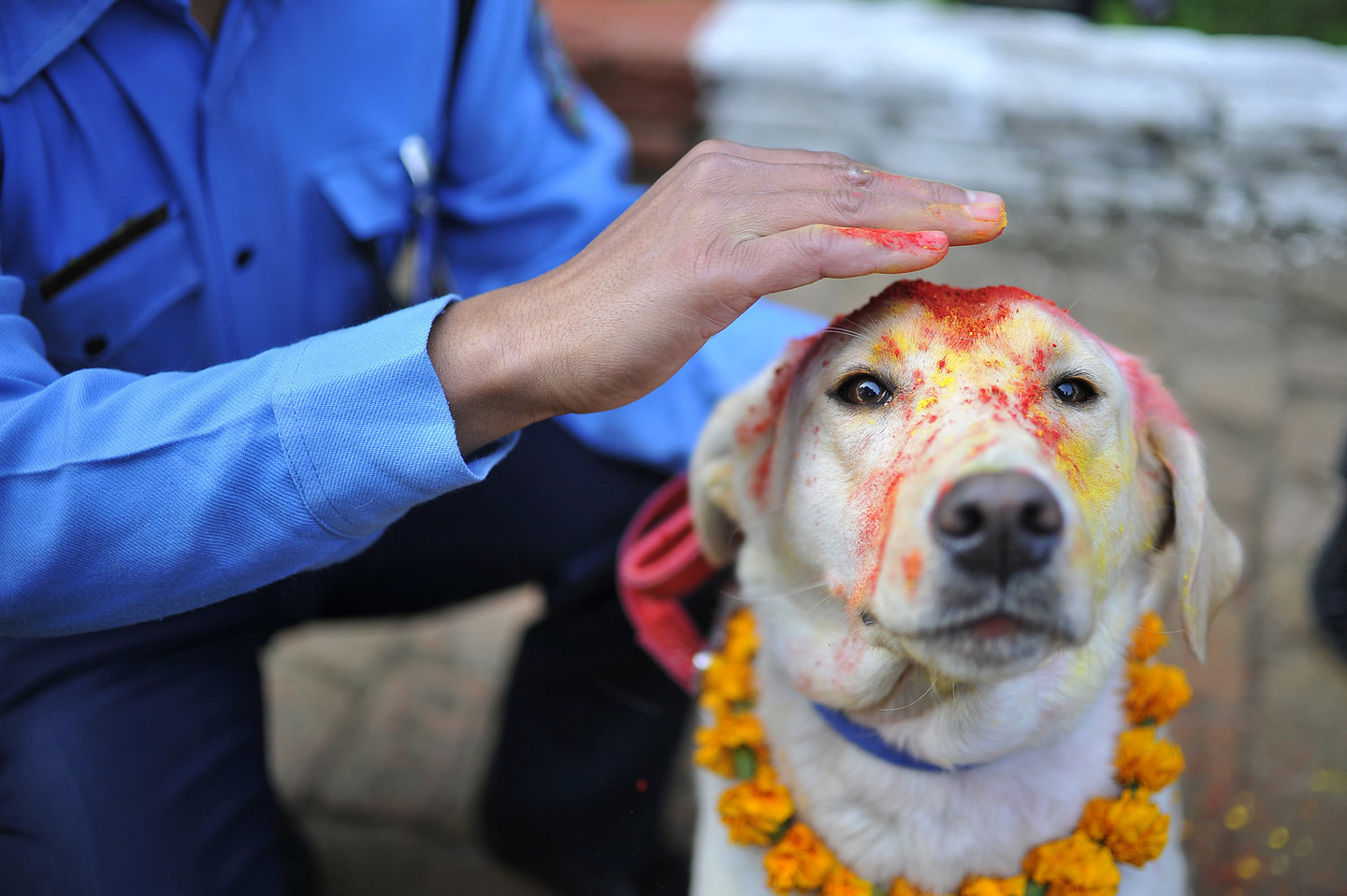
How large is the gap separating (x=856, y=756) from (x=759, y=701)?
221mm

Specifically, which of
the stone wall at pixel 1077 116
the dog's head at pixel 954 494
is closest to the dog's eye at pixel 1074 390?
the dog's head at pixel 954 494

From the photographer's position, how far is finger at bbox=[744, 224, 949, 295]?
3.74ft

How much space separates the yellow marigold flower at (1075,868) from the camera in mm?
1413

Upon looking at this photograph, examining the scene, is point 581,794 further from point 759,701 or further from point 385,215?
point 385,215

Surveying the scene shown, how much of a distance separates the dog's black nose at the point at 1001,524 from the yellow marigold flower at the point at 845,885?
653mm

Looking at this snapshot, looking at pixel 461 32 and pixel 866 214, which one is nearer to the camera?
pixel 866 214

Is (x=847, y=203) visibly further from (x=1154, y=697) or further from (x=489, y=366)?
(x=1154, y=697)

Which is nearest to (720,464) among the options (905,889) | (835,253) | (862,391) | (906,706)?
(862,391)

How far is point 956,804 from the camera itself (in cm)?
148

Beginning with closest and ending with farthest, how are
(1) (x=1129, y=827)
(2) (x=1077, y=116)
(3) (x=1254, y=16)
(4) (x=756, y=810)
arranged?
(1) (x=1129, y=827), (4) (x=756, y=810), (2) (x=1077, y=116), (3) (x=1254, y=16)

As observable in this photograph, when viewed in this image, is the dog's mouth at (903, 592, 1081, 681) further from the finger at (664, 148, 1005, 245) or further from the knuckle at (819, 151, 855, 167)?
the knuckle at (819, 151, 855, 167)

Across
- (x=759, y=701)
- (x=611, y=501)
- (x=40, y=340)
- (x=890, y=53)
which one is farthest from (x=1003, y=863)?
(x=890, y=53)

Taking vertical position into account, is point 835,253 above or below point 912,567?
above

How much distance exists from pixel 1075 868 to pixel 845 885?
332mm
